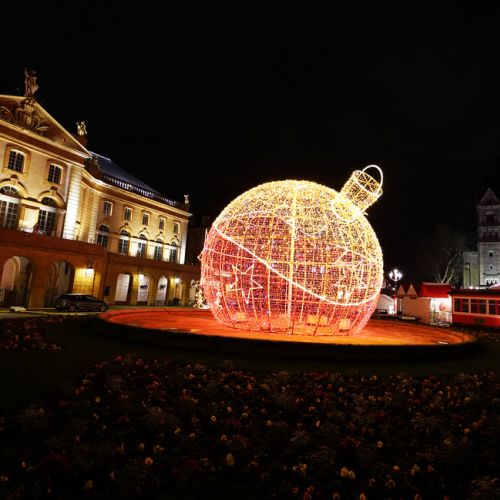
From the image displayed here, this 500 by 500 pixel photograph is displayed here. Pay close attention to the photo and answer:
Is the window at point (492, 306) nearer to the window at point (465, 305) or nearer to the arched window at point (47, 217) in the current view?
the window at point (465, 305)

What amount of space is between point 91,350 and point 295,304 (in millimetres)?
6244

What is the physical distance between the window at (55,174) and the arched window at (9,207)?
3175 mm

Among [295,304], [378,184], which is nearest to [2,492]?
[295,304]

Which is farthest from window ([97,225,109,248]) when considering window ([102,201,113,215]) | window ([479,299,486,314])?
window ([479,299,486,314])

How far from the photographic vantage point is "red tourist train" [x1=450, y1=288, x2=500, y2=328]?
2576 centimetres

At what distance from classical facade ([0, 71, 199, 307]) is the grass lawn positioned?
753 inches

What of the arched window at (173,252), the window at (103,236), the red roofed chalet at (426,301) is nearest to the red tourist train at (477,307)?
the red roofed chalet at (426,301)

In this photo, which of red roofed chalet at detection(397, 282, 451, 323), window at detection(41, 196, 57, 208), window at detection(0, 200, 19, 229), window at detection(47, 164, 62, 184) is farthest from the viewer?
red roofed chalet at detection(397, 282, 451, 323)

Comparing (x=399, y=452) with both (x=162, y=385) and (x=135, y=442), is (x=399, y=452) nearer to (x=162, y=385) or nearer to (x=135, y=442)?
(x=135, y=442)

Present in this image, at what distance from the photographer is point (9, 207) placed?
29500 millimetres

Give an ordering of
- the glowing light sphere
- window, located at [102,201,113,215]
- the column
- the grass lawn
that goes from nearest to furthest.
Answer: the grass lawn → the glowing light sphere → the column → window, located at [102,201,113,215]

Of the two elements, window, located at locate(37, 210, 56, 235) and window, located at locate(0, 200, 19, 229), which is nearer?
window, located at locate(0, 200, 19, 229)

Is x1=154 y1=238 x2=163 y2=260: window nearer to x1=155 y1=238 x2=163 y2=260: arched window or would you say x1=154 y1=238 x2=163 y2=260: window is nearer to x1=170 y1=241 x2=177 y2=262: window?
x1=155 y1=238 x2=163 y2=260: arched window

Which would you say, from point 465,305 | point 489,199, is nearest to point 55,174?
point 465,305
